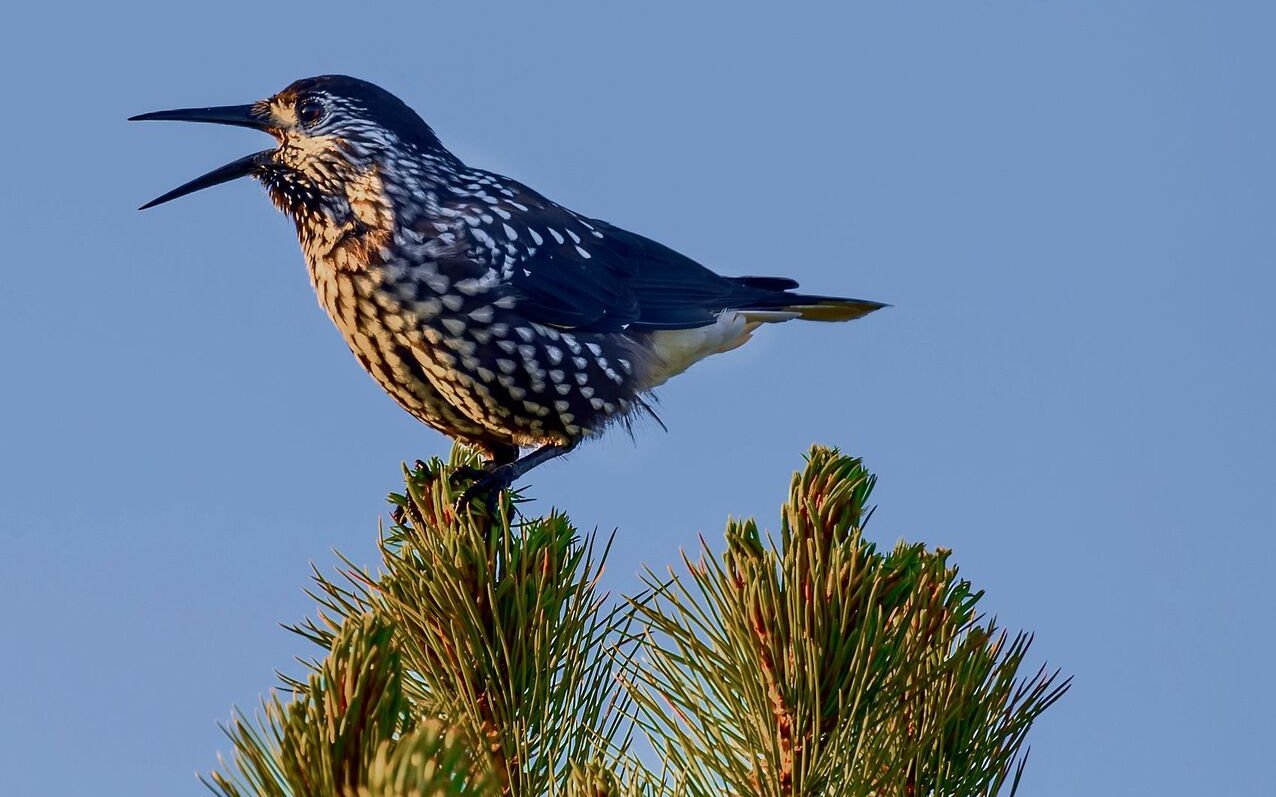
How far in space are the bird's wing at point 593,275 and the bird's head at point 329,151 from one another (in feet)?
1.21

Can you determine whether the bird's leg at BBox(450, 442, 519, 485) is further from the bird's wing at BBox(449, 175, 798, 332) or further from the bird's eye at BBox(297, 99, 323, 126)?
the bird's eye at BBox(297, 99, 323, 126)

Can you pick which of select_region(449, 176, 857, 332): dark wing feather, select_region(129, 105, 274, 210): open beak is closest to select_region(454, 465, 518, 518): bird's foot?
select_region(449, 176, 857, 332): dark wing feather

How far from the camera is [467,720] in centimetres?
279

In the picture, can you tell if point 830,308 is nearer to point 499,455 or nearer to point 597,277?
point 597,277

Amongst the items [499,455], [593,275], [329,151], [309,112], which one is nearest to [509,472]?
[499,455]

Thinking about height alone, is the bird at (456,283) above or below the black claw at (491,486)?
above

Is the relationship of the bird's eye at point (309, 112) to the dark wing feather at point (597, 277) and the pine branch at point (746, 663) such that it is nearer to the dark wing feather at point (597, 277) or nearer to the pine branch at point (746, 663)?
the dark wing feather at point (597, 277)

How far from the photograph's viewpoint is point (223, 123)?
17.9ft

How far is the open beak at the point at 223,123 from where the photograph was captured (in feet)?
16.8

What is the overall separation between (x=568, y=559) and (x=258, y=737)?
1.13m

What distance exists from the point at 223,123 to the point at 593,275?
1515 mm

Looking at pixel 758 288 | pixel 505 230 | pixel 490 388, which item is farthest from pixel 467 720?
pixel 758 288

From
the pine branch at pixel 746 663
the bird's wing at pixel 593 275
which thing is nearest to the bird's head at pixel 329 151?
the bird's wing at pixel 593 275

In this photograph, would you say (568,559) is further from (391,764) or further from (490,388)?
(490,388)
